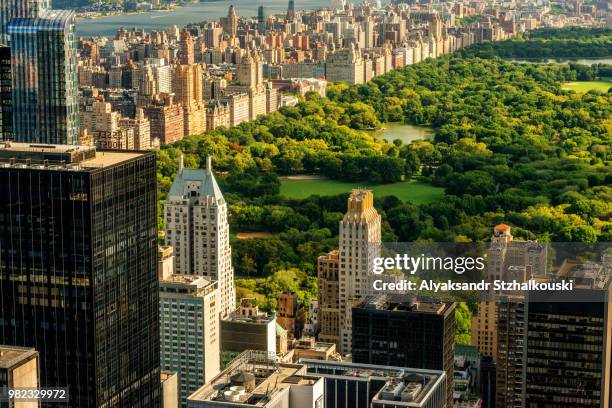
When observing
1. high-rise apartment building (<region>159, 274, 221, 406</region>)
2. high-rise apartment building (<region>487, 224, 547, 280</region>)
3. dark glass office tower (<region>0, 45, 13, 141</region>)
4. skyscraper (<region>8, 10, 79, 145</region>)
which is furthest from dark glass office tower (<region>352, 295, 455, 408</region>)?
dark glass office tower (<region>0, 45, 13, 141</region>)

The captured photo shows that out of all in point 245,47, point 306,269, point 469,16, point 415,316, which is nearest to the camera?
point 415,316

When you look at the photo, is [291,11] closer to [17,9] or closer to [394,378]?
[17,9]

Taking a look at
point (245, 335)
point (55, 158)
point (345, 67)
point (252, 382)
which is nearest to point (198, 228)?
point (245, 335)

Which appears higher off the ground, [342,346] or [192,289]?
[192,289]

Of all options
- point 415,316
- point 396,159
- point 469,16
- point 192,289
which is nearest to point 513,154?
point 396,159

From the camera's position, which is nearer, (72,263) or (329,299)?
(72,263)

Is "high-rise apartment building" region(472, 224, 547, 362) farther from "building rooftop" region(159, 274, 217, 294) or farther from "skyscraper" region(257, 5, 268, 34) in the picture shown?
"skyscraper" region(257, 5, 268, 34)

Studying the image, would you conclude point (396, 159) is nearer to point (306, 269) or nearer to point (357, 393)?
point (306, 269)
